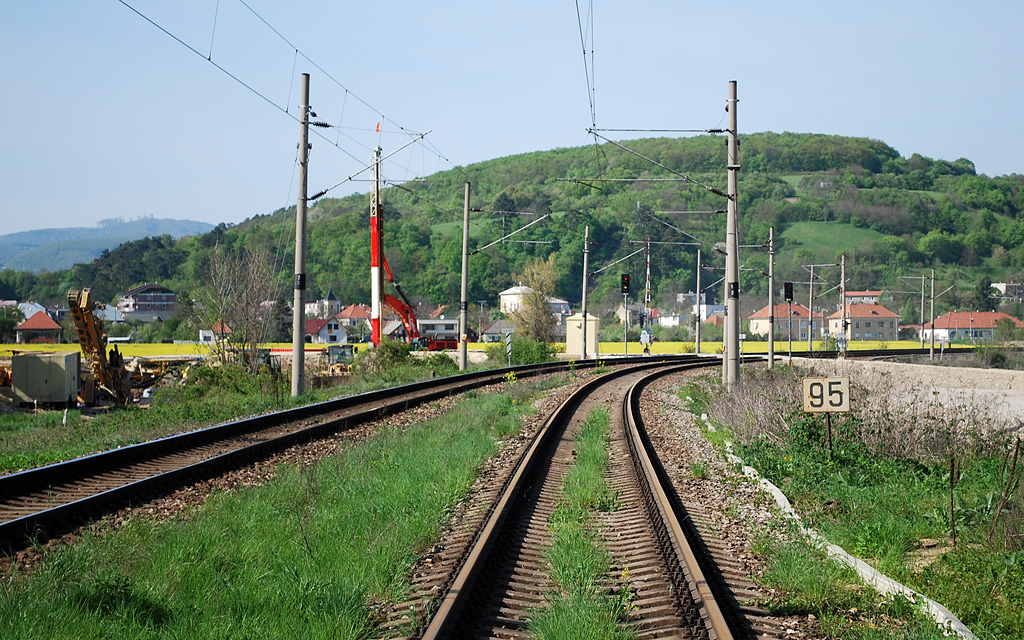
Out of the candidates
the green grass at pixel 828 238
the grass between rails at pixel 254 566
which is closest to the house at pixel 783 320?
the green grass at pixel 828 238

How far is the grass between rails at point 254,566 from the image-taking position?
229 inches

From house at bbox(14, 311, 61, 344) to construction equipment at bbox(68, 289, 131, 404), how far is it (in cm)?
6104

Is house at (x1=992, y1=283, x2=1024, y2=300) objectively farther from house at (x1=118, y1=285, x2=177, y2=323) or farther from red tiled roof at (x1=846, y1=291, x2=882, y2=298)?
house at (x1=118, y1=285, x2=177, y2=323)

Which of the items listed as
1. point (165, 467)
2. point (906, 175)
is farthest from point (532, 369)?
point (906, 175)

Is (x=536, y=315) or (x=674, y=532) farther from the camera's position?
(x=536, y=315)

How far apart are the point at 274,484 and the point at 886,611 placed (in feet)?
24.3

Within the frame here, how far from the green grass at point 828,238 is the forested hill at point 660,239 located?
0.91 ft

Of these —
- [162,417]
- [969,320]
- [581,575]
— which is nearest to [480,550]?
[581,575]

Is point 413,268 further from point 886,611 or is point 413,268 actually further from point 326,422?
point 886,611

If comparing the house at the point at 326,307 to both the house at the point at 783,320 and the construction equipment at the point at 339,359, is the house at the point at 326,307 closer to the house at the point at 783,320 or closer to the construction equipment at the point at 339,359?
the house at the point at 783,320

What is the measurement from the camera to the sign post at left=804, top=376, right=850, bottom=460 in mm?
12023

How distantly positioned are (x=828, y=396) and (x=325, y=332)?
10579 centimetres

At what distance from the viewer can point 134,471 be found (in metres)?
11.6

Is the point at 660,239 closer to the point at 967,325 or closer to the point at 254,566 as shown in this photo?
the point at 967,325
